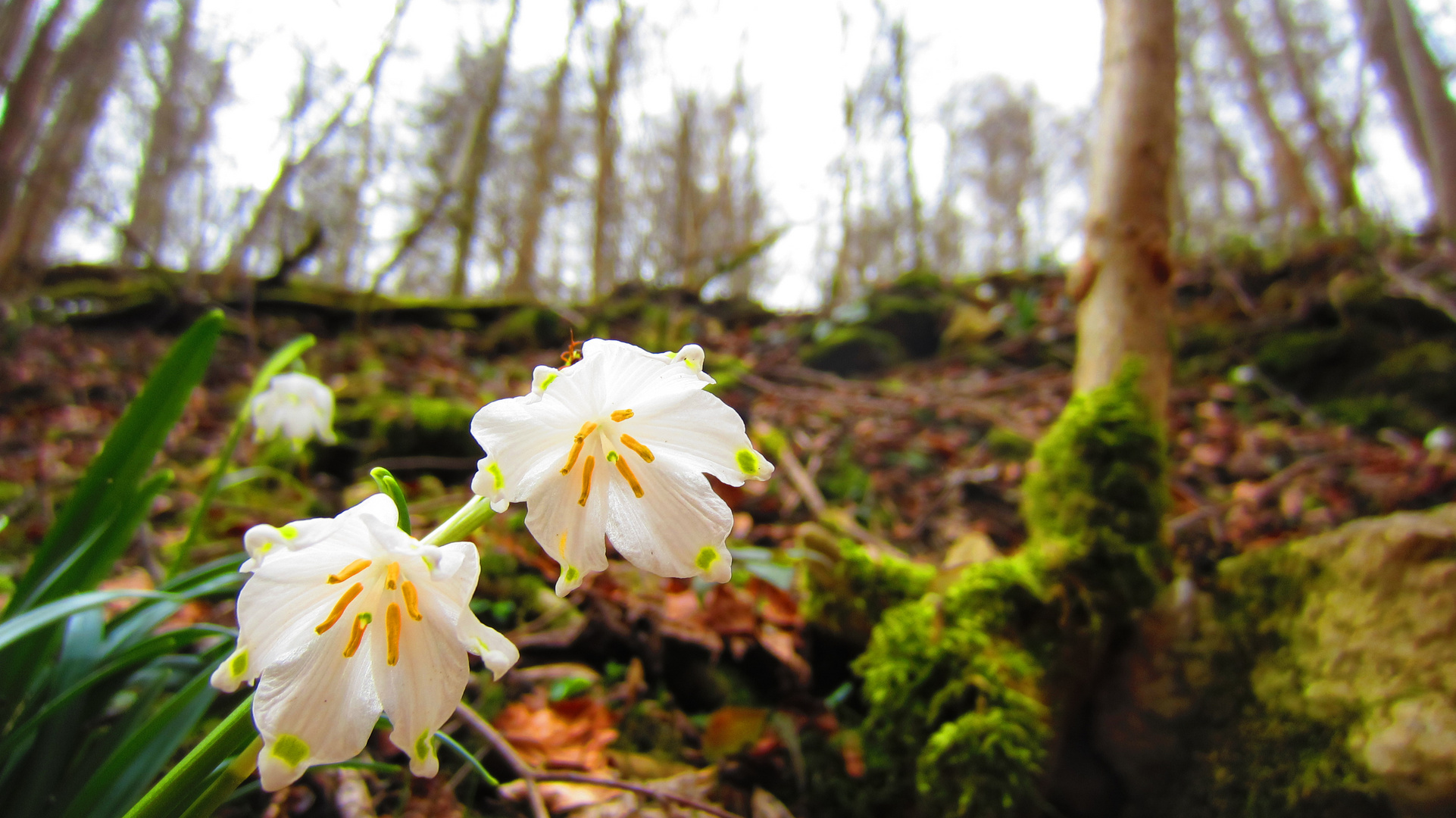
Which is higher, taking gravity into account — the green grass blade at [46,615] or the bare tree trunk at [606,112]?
the bare tree trunk at [606,112]

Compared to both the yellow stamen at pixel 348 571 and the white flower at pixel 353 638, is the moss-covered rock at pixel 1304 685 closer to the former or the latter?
the white flower at pixel 353 638

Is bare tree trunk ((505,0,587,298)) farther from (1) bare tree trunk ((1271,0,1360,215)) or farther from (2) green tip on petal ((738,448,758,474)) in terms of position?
(1) bare tree trunk ((1271,0,1360,215))

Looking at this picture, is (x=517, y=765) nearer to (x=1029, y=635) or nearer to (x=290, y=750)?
(x=290, y=750)

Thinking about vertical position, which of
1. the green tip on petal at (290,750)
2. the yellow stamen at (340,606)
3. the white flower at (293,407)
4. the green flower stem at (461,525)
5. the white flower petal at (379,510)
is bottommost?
the green tip on petal at (290,750)

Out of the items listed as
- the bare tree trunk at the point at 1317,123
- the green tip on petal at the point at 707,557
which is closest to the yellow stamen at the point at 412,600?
the green tip on petal at the point at 707,557

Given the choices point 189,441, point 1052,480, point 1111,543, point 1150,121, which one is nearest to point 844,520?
point 1052,480

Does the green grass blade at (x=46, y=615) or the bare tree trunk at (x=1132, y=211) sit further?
the bare tree trunk at (x=1132, y=211)
